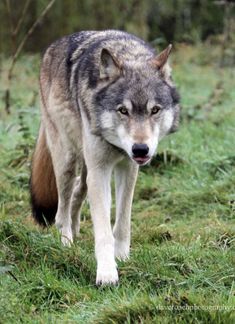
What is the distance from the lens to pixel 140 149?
4.49 meters

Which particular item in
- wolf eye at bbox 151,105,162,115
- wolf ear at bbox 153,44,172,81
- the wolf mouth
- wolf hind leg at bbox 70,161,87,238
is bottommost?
wolf hind leg at bbox 70,161,87,238

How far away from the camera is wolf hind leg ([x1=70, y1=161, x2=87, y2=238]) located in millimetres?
6023

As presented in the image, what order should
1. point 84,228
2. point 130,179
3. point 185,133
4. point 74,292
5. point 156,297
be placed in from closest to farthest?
1. point 156,297
2. point 74,292
3. point 130,179
4. point 84,228
5. point 185,133

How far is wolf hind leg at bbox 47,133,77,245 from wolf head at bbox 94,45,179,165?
0.97 metres

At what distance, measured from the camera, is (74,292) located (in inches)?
166

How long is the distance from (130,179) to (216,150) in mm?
2370

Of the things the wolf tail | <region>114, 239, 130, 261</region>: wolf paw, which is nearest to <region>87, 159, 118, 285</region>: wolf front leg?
<region>114, 239, 130, 261</region>: wolf paw

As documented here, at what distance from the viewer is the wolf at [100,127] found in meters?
4.68

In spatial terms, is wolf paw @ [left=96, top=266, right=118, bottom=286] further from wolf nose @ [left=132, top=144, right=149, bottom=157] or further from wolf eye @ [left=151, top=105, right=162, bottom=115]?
wolf eye @ [left=151, top=105, right=162, bottom=115]

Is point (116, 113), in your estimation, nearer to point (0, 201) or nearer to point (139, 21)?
point (0, 201)

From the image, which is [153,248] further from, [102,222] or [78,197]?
[78,197]

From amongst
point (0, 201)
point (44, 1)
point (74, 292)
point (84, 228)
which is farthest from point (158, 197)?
point (44, 1)

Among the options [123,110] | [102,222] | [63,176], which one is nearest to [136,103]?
[123,110]

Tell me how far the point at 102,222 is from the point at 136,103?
807 millimetres
